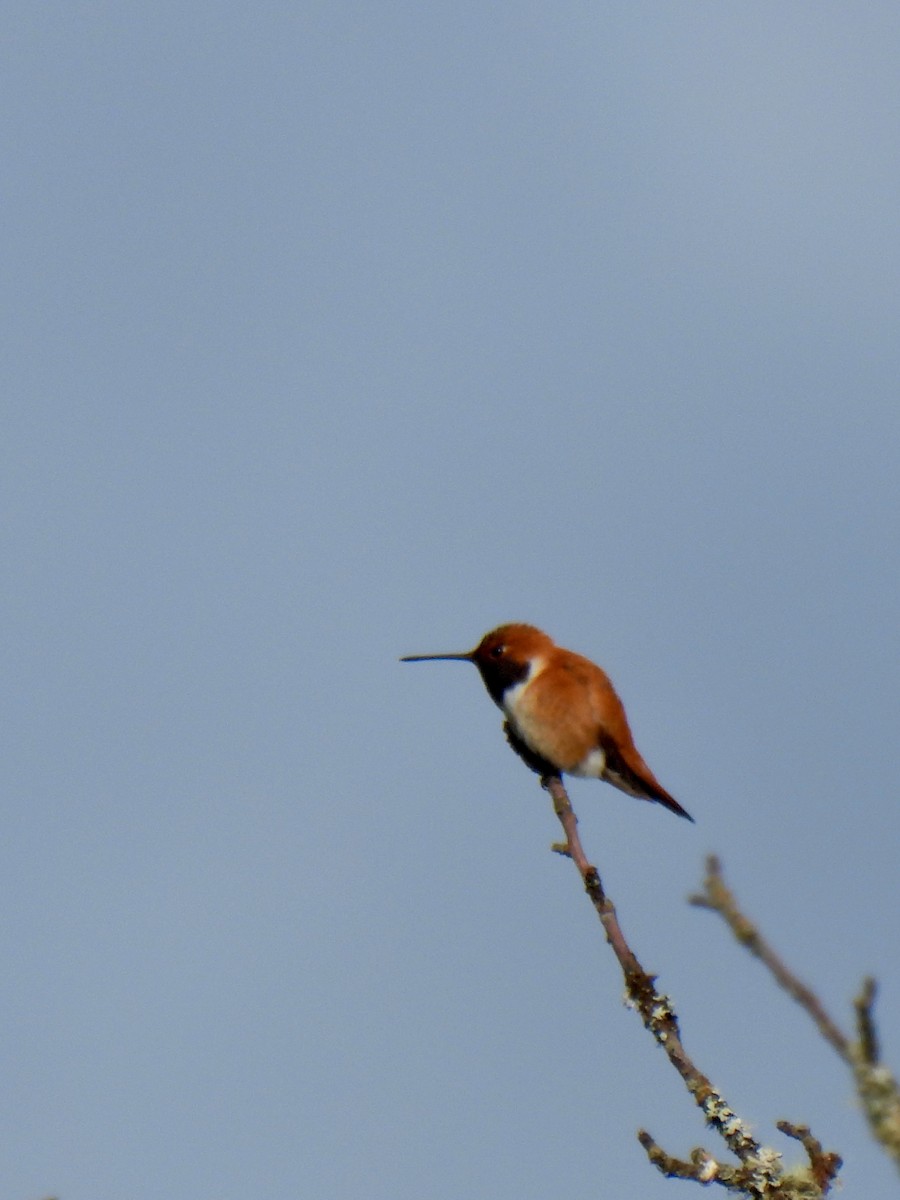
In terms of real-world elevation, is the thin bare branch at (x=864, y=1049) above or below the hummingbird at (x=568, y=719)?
below

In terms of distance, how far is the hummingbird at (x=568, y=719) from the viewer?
8234mm

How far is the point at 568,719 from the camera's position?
827cm

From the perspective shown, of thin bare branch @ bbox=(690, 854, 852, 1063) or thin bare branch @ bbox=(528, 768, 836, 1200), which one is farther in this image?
thin bare branch @ bbox=(528, 768, 836, 1200)

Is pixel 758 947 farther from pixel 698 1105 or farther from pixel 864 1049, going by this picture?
pixel 698 1105

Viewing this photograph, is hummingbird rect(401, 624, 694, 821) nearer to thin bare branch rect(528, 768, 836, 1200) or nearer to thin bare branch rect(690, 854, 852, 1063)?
thin bare branch rect(528, 768, 836, 1200)

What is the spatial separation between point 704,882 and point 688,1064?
97.1 inches

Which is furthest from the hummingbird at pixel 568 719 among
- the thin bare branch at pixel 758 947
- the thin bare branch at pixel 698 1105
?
the thin bare branch at pixel 758 947

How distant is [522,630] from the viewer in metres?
8.95

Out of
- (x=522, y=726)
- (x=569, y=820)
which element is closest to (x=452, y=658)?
(x=522, y=726)

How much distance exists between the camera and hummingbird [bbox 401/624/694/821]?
8234 mm

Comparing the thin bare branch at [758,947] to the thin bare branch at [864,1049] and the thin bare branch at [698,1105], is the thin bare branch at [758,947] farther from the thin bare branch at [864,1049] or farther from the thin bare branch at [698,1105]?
the thin bare branch at [698,1105]

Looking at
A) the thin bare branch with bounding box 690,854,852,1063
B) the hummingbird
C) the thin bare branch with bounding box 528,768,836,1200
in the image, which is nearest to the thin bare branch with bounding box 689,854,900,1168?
the thin bare branch with bounding box 690,854,852,1063

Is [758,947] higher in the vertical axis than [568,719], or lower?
lower

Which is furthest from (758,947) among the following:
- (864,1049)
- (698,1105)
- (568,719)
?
(568,719)
